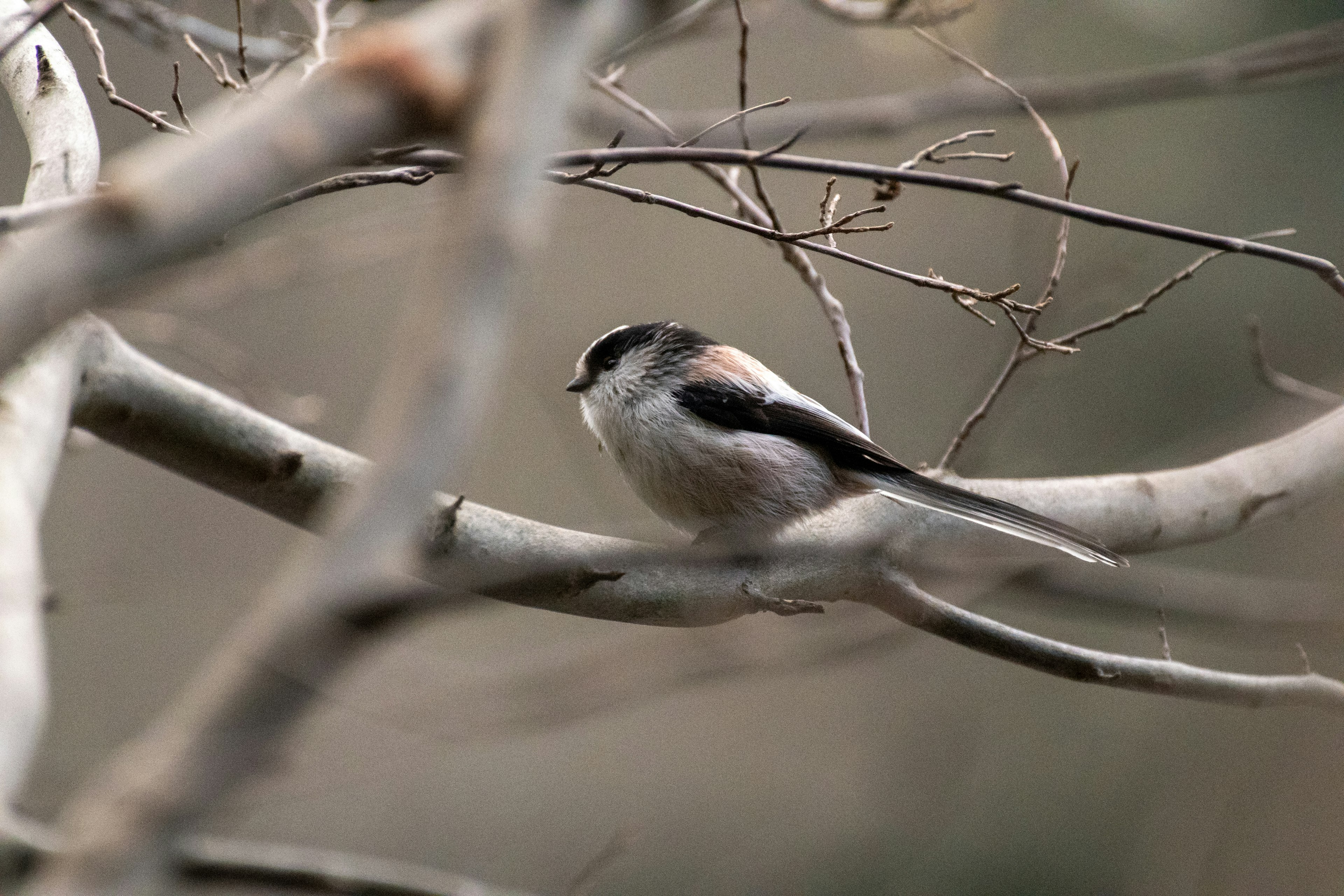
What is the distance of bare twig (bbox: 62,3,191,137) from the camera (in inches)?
73.8

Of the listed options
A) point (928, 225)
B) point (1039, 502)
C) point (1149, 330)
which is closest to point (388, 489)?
point (1039, 502)

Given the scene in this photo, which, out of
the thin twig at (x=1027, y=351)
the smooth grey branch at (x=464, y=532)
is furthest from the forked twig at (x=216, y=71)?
the thin twig at (x=1027, y=351)

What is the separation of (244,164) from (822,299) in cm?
213

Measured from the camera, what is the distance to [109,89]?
2.08 metres

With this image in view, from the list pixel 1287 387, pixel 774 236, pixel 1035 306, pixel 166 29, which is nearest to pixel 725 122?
pixel 774 236

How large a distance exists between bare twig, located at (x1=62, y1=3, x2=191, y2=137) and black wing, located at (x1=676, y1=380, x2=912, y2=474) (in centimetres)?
153

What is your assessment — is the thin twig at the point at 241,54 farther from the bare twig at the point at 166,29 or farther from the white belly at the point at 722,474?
the white belly at the point at 722,474

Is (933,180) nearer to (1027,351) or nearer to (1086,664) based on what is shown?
(1086,664)

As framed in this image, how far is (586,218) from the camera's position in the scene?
18.5 ft

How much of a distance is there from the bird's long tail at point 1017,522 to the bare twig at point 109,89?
1809 mm

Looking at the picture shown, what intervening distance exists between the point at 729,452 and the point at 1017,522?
81 cm

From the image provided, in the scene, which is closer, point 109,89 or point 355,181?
point 355,181

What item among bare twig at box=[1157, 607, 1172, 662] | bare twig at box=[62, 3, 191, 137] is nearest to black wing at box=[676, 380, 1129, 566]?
bare twig at box=[1157, 607, 1172, 662]

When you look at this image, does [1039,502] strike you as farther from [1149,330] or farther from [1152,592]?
[1149,330]
